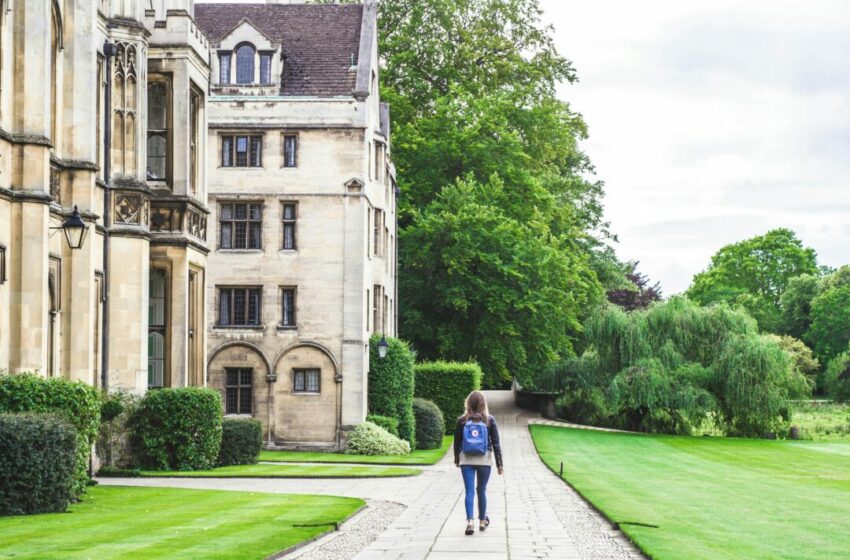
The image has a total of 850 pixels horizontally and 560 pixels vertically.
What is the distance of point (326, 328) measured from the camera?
4494cm

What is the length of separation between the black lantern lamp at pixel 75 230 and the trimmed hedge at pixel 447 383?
31.7m

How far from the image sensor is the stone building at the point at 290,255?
44688 mm

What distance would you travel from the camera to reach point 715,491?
29266 millimetres

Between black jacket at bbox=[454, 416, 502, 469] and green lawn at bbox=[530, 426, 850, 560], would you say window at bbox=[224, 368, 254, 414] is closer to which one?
green lawn at bbox=[530, 426, 850, 560]

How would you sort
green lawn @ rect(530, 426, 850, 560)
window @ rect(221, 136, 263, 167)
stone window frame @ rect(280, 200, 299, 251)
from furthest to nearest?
stone window frame @ rect(280, 200, 299, 251) → window @ rect(221, 136, 263, 167) → green lawn @ rect(530, 426, 850, 560)

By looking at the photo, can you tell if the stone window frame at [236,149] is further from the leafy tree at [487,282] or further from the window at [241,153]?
the leafy tree at [487,282]

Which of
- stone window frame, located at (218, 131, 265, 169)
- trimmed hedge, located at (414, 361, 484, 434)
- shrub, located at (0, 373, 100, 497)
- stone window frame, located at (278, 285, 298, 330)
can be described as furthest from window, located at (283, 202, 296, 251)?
shrub, located at (0, 373, 100, 497)

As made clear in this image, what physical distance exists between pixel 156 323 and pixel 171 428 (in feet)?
12.5

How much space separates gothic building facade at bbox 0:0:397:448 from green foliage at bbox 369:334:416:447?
2.88ft

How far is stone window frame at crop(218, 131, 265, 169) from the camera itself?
44.9 meters

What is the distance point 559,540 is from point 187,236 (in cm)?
1757

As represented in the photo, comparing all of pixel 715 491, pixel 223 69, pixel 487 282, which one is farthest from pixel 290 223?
pixel 715 491

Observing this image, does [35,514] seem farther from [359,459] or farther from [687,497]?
[359,459]

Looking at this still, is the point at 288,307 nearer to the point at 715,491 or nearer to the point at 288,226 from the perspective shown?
the point at 288,226
